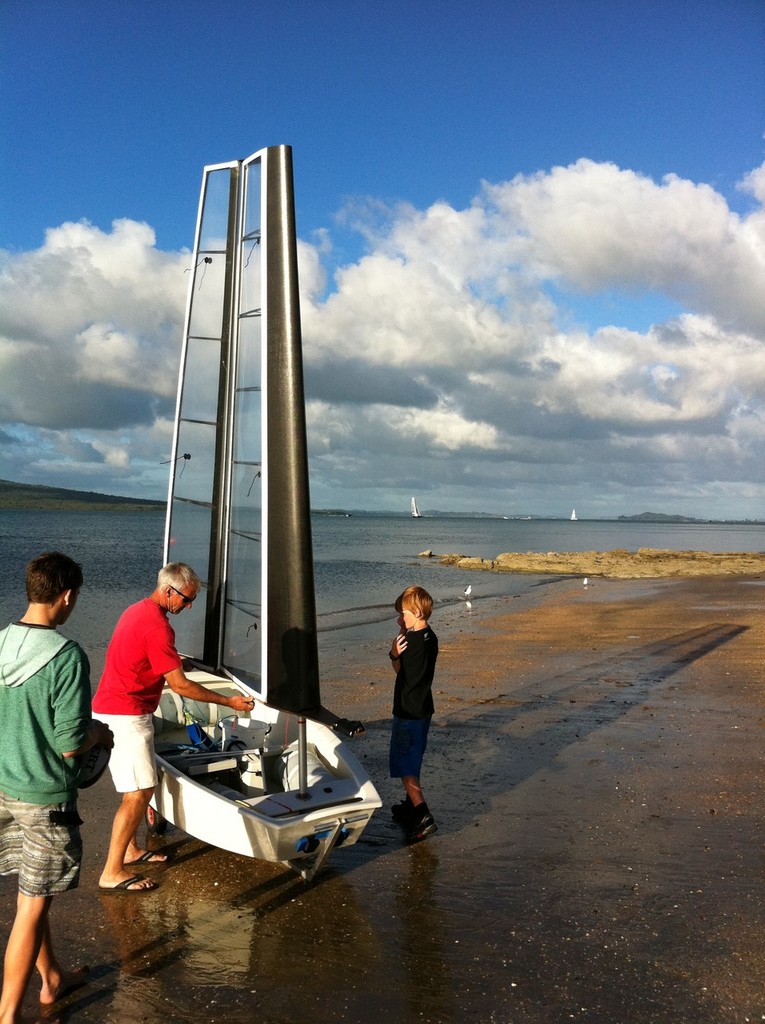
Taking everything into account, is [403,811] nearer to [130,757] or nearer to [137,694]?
[130,757]

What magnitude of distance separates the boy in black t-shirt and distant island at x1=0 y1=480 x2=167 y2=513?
153m

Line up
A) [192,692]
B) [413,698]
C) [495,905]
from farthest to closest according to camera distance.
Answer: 1. [413,698]
2. [192,692]
3. [495,905]

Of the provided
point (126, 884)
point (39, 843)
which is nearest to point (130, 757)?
point (126, 884)

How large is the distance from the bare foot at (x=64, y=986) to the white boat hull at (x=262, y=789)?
3.26 feet

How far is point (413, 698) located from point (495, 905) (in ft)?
4.59

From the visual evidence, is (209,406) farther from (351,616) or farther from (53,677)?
(351,616)

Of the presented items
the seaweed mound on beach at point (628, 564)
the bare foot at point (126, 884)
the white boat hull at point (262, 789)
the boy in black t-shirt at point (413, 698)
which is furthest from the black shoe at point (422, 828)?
the seaweed mound on beach at point (628, 564)

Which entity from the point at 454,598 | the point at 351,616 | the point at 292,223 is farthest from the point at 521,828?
the point at 454,598

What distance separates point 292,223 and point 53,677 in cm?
318

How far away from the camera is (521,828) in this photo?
19.1ft

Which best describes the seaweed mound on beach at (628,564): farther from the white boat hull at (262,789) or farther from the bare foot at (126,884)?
the bare foot at (126,884)

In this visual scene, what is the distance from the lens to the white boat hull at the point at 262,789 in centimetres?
446

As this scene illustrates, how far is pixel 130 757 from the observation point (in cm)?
468

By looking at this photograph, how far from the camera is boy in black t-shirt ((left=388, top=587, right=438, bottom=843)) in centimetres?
554
